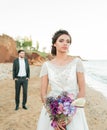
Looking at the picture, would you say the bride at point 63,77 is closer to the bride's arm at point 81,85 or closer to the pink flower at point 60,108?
the bride's arm at point 81,85

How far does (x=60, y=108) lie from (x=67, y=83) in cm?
32

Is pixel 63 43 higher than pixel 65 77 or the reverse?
higher

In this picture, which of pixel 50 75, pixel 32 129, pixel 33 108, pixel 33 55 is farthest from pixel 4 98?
pixel 33 55

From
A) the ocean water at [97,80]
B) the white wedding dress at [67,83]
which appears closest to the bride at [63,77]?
the white wedding dress at [67,83]

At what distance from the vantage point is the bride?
Result: 4379 mm

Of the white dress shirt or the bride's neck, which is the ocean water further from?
the bride's neck

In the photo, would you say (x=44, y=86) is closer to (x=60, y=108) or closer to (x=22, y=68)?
(x=60, y=108)

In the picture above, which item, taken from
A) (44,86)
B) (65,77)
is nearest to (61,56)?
(65,77)

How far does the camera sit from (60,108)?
4238mm

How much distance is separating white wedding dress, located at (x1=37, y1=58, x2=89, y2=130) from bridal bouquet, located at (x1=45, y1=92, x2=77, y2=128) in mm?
97

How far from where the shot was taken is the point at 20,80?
1198cm

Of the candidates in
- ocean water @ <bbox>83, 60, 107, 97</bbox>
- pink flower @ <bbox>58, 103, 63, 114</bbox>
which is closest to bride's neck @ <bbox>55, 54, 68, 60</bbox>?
pink flower @ <bbox>58, 103, 63, 114</bbox>

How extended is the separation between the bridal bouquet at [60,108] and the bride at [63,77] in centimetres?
6

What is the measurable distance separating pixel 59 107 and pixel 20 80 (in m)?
7.82
